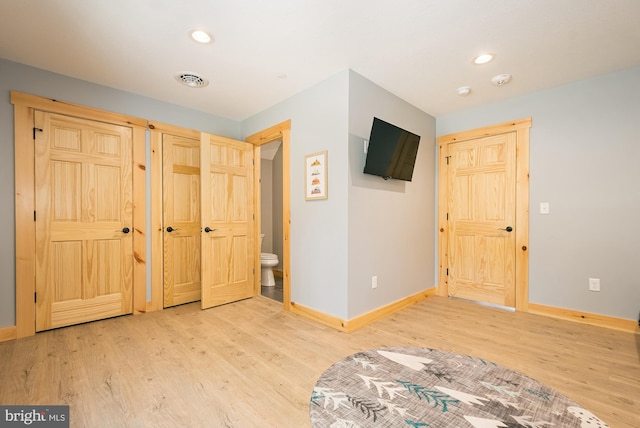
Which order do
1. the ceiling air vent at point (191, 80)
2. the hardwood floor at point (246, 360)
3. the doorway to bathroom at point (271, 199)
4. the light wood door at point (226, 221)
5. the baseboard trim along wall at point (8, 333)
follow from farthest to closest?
the doorway to bathroom at point (271, 199)
the light wood door at point (226, 221)
the ceiling air vent at point (191, 80)
the baseboard trim along wall at point (8, 333)
the hardwood floor at point (246, 360)

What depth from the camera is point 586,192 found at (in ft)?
9.06

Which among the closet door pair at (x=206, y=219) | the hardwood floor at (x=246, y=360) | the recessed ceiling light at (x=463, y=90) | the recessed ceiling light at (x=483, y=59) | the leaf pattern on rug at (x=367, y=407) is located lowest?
the hardwood floor at (x=246, y=360)

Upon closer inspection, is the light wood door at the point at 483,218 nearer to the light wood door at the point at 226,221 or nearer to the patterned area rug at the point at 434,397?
the patterned area rug at the point at 434,397

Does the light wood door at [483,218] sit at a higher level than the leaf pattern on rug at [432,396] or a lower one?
higher

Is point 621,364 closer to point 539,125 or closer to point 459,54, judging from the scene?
point 539,125

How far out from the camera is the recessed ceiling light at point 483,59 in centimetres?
234

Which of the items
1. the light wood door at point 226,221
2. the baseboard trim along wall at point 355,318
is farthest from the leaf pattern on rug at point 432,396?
the light wood door at point 226,221

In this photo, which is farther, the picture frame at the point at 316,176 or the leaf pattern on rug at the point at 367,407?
the picture frame at the point at 316,176

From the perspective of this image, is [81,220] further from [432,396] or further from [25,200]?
[432,396]

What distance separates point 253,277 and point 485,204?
316 centimetres

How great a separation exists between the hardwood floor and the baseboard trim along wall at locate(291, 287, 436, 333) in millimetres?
70

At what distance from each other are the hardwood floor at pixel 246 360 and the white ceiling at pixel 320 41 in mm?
2440

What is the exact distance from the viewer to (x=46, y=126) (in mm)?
2562

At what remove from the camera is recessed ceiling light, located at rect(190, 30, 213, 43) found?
2.02m
